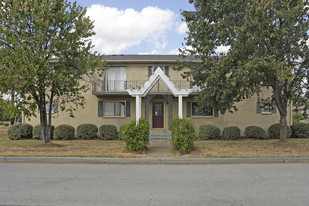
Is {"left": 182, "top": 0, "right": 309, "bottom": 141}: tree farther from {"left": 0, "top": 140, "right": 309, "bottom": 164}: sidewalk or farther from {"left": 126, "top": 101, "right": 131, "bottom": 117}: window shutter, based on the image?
{"left": 126, "top": 101, "right": 131, "bottom": 117}: window shutter

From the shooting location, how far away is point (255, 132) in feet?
52.0

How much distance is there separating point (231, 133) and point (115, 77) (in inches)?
364

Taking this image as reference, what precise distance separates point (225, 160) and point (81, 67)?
778cm

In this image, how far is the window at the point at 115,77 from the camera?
56.5ft

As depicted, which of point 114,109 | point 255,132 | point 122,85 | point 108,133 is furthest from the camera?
point 114,109

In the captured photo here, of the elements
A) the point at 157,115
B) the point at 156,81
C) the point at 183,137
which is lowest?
the point at 183,137

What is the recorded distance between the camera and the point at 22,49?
9719mm

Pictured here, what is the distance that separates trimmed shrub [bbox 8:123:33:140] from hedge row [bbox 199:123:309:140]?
1192 centimetres

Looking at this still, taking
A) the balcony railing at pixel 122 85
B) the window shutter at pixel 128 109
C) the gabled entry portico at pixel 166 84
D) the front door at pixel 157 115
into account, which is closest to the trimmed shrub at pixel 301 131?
the balcony railing at pixel 122 85

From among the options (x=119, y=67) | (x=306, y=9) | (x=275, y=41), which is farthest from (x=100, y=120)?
(x=306, y=9)

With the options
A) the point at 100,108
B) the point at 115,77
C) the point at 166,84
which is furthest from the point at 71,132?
the point at 166,84

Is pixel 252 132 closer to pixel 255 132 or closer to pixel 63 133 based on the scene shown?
pixel 255 132

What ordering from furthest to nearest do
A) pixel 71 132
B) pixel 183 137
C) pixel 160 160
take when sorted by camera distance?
pixel 71 132 → pixel 183 137 → pixel 160 160

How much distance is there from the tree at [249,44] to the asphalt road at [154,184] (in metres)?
3.89
